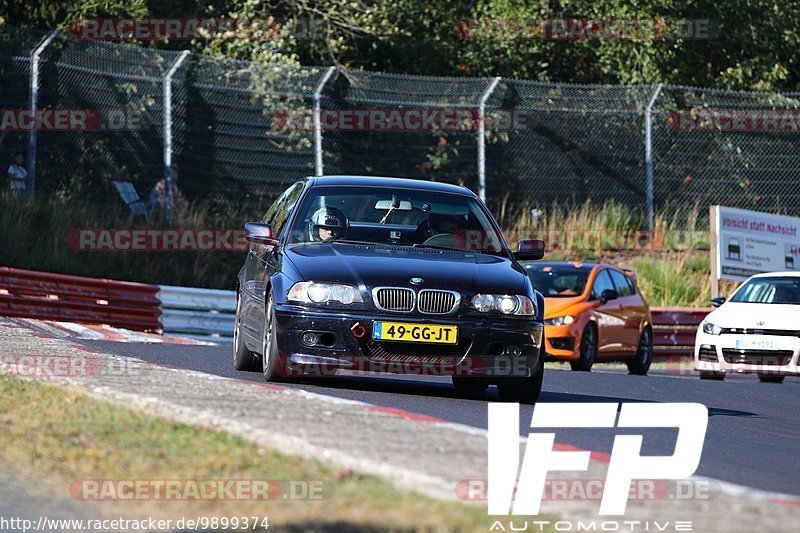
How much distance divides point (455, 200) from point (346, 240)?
1078mm

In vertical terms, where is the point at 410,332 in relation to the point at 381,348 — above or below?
above

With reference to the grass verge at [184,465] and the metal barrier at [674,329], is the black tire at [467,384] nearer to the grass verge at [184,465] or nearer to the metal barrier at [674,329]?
the grass verge at [184,465]

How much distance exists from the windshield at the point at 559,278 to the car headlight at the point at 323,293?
32.5 feet

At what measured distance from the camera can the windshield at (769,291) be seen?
19781mm

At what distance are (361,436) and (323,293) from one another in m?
3.28

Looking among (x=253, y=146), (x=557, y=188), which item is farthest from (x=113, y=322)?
(x=557, y=188)

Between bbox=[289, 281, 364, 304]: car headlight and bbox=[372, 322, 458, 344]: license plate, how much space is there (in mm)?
245

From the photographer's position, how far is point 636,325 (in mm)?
20516

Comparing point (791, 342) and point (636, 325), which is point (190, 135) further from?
point (791, 342)

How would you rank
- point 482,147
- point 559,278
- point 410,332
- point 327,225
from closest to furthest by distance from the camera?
point 410,332
point 327,225
point 559,278
point 482,147

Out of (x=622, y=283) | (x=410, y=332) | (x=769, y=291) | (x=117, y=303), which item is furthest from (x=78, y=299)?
(x=410, y=332)

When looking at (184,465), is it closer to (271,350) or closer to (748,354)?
(271,350)

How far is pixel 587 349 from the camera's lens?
63.1 feet

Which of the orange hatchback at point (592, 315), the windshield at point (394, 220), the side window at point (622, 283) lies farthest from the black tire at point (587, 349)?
the windshield at point (394, 220)
